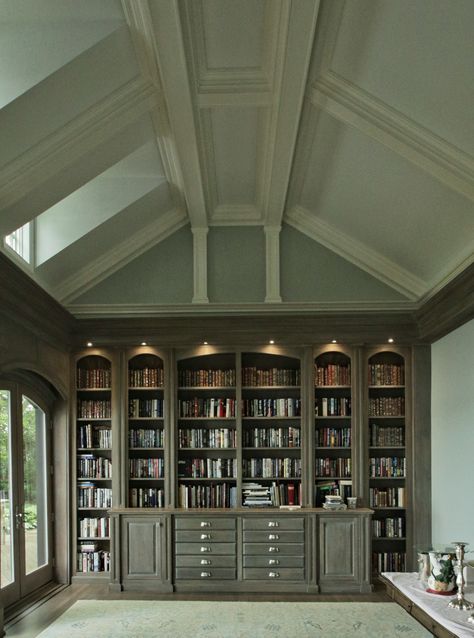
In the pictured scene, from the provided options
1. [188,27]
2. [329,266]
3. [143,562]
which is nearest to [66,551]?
[143,562]

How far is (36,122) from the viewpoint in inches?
207

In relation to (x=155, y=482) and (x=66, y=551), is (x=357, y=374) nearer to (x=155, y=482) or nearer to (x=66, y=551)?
(x=155, y=482)

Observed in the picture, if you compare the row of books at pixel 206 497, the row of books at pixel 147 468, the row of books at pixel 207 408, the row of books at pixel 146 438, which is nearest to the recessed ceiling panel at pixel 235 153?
the row of books at pixel 207 408

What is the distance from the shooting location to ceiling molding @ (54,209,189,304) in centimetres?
858

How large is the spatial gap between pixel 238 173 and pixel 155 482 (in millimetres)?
3723

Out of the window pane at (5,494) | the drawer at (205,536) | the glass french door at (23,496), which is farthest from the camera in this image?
the drawer at (205,536)

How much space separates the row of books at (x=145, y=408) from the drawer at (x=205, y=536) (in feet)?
4.30

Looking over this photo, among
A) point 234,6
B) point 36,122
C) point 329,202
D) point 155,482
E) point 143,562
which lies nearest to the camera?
point 234,6

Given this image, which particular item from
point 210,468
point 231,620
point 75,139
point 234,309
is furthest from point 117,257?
point 231,620

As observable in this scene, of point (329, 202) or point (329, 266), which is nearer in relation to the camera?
point (329, 202)

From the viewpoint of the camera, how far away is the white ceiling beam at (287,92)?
4.46 m

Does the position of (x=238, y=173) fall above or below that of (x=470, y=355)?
above

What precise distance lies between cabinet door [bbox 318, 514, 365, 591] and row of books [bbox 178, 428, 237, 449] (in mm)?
1323

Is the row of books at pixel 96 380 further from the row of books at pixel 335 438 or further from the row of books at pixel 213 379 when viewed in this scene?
the row of books at pixel 335 438
